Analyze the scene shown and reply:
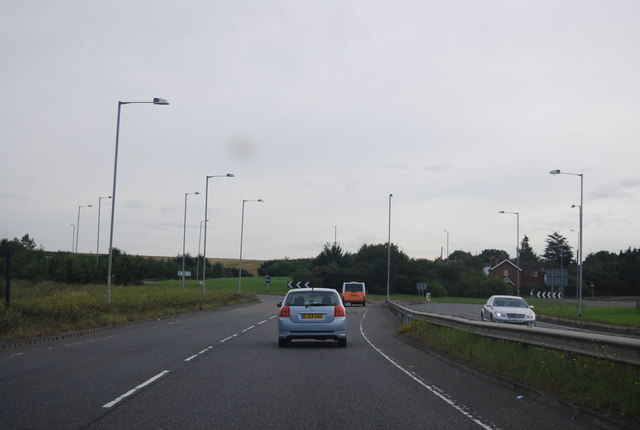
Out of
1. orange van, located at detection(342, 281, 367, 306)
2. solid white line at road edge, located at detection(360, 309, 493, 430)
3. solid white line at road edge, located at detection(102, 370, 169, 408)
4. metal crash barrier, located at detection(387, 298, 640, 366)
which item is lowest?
orange van, located at detection(342, 281, 367, 306)

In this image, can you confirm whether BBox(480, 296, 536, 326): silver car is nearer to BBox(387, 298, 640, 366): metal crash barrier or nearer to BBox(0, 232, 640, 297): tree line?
BBox(387, 298, 640, 366): metal crash barrier

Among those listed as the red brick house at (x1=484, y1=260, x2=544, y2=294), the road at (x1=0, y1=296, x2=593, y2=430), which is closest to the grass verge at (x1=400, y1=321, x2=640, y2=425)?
the road at (x1=0, y1=296, x2=593, y2=430)

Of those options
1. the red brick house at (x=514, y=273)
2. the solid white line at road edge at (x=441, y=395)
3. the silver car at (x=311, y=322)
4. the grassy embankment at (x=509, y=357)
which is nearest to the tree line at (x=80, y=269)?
the red brick house at (x=514, y=273)

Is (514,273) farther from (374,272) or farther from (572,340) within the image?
(572,340)

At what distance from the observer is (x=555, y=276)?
152 ft

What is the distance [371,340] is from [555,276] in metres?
29.0

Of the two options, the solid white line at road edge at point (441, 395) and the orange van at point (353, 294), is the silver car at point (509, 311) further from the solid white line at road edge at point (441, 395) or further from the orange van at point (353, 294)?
the orange van at point (353, 294)

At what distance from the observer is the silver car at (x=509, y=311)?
25938mm

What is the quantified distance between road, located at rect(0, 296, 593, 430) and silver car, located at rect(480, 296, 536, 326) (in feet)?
33.1

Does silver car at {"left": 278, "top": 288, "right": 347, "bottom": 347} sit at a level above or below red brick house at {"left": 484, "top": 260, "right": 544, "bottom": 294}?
below

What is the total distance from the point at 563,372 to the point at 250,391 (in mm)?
4626

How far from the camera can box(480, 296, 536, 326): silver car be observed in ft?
85.1

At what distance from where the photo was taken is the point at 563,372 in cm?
989

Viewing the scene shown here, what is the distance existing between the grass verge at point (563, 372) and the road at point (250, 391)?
415 mm
